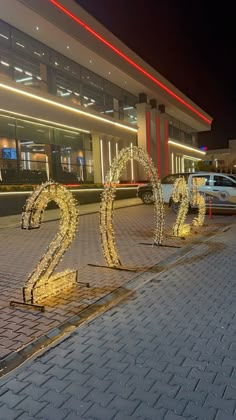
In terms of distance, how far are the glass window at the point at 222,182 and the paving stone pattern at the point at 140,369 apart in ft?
39.5

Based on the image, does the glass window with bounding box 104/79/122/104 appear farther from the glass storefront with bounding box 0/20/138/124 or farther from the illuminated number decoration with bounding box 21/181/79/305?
the illuminated number decoration with bounding box 21/181/79/305

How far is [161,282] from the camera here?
22.3 feet

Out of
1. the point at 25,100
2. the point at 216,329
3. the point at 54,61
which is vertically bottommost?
the point at 216,329

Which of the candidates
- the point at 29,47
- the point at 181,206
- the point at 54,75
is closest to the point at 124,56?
the point at 54,75

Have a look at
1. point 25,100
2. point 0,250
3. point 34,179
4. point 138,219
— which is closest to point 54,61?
point 25,100

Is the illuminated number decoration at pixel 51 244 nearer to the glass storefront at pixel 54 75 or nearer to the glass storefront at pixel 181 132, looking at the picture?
the glass storefront at pixel 54 75

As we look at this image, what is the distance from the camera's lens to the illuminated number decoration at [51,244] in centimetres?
564

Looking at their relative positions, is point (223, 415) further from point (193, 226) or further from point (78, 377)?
point (193, 226)

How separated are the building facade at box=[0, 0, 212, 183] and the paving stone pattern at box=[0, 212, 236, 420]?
12.0m

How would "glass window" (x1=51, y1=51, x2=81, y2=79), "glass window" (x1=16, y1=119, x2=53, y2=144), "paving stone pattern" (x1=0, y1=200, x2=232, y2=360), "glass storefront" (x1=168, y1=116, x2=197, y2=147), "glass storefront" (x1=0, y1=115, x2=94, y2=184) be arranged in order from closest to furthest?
1. "paving stone pattern" (x1=0, y1=200, x2=232, y2=360)
2. "glass storefront" (x1=0, y1=115, x2=94, y2=184)
3. "glass window" (x1=16, y1=119, x2=53, y2=144)
4. "glass window" (x1=51, y1=51, x2=81, y2=79)
5. "glass storefront" (x1=168, y1=116, x2=197, y2=147)

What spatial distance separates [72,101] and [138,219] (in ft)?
41.3

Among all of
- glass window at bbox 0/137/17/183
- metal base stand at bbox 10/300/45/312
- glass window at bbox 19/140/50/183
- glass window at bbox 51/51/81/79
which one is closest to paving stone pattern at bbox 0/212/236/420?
metal base stand at bbox 10/300/45/312

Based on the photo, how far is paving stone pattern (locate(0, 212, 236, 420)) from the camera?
10.1 feet

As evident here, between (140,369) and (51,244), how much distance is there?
2.97 metres
